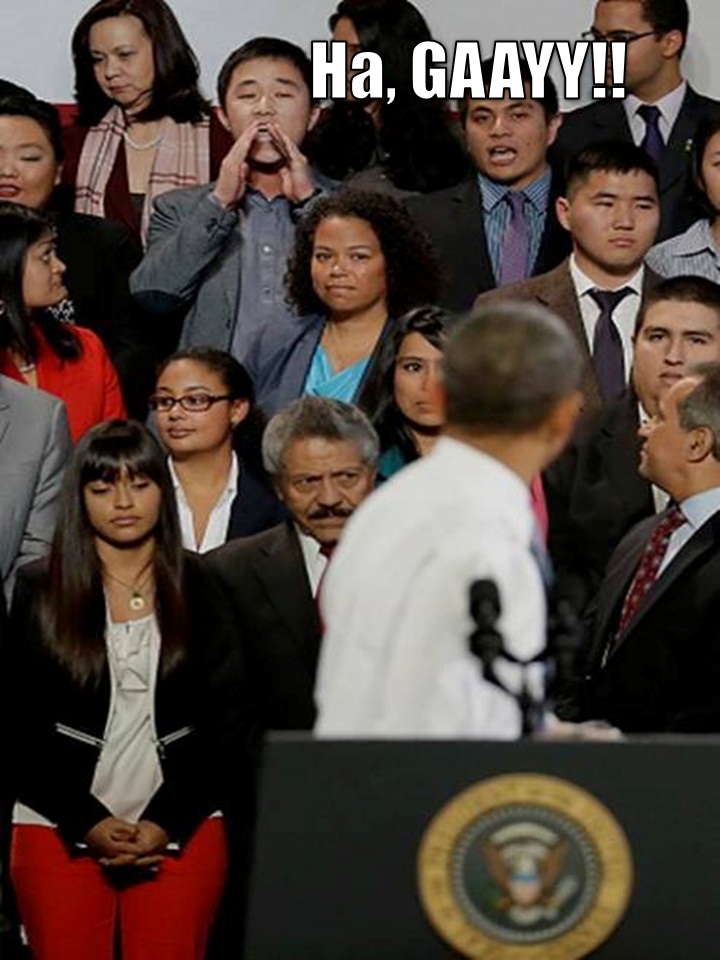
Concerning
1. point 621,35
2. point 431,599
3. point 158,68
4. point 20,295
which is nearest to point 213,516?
point 20,295

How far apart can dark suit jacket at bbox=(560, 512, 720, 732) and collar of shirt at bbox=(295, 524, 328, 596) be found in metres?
0.59

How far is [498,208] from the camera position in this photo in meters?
6.17

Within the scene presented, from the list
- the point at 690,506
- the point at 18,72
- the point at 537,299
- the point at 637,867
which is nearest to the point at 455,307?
the point at 537,299

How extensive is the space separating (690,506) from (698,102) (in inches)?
77.3

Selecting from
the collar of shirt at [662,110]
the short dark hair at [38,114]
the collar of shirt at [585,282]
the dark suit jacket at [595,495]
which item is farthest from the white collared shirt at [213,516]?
the collar of shirt at [662,110]

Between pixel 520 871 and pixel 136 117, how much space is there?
371 centimetres

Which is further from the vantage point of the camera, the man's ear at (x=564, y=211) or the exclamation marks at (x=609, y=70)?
the exclamation marks at (x=609, y=70)

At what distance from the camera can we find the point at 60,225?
612 cm

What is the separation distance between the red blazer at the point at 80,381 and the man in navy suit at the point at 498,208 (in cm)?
86

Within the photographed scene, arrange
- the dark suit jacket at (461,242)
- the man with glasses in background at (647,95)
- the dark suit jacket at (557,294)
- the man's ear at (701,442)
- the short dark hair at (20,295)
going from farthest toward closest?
the man with glasses in background at (647,95) → the dark suit jacket at (461,242) → the dark suit jacket at (557,294) → the short dark hair at (20,295) → the man's ear at (701,442)

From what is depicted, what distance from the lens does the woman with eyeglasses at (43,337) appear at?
565 cm

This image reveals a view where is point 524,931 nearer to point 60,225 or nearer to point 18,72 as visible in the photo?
point 60,225

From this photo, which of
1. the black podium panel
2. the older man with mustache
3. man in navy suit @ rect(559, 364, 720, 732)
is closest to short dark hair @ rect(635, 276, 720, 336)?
man in navy suit @ rect(559, 364, 720, 732)

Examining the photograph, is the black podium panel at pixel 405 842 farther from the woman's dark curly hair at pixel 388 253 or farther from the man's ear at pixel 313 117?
the man's ear at pixel 313 117
